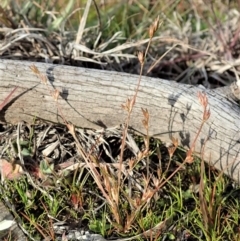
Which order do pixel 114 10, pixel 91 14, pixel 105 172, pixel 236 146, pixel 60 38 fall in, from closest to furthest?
pixel 105 172
pixel 236 146
pixel 60 38
pixel 114 10
pixel 91 14

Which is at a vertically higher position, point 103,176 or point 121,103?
point 121,103

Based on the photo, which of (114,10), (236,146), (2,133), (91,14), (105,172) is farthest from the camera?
(91,14)

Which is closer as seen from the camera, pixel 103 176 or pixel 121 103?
pixel 103 176

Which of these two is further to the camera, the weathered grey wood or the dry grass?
the weathered grey wood

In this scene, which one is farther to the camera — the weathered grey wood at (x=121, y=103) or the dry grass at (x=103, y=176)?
the weathered grey wood at (x=121, y=103)

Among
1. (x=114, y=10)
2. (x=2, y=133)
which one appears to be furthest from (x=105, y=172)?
(x=114, y=10)

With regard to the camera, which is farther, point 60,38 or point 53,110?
Result: point 60,38

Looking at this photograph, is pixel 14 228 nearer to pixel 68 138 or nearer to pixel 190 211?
pixel 68 138

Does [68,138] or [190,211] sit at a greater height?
[68,138]
